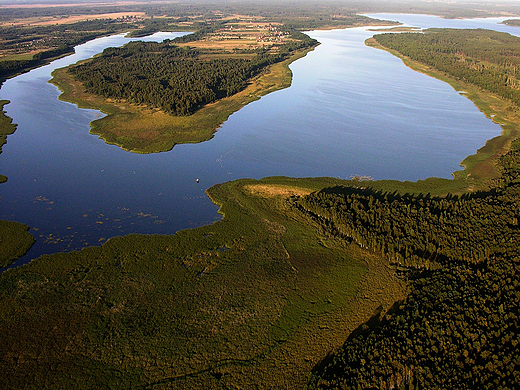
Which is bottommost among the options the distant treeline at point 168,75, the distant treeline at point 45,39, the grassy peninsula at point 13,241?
the grassy peninsula at point 13,241

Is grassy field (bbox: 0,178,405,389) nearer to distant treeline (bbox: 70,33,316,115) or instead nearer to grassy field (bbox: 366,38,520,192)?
grassy field (bbox: 366,38,520,192)

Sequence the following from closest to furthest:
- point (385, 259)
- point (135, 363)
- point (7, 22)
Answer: point (135, 363) → point (385, 259) → point (7, 22)

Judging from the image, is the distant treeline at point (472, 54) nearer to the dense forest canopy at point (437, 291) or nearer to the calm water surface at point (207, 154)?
the calm water surface at point (207, 154)

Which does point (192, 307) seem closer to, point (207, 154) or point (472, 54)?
point (207, 154)

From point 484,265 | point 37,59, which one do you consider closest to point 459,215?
point 484,265

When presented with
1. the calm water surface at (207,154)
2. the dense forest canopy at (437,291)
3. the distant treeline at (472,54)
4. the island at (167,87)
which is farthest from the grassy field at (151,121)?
the distant treeline at (472,54)

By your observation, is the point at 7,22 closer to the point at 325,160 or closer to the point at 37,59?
the point at 37,59
